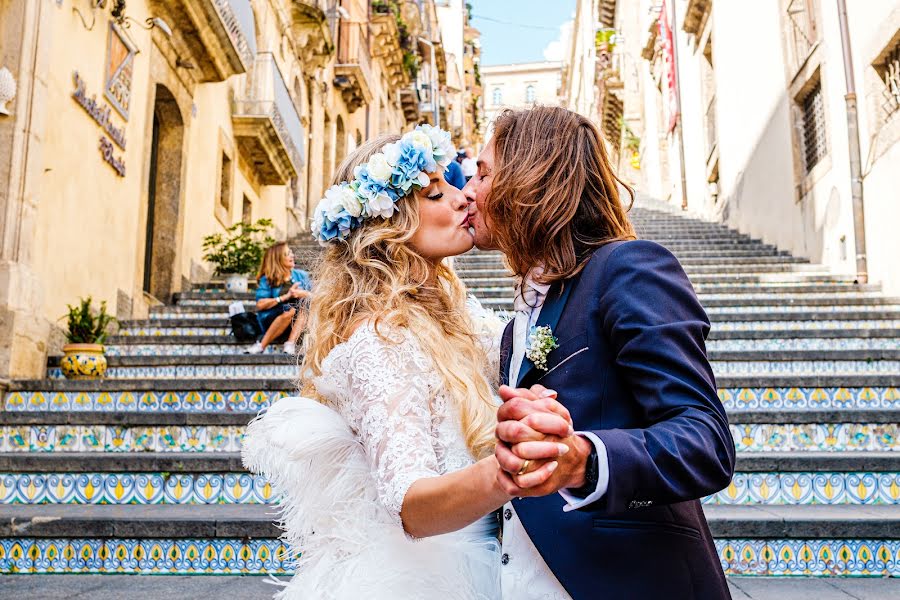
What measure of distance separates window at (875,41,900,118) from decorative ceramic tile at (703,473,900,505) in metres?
6.02

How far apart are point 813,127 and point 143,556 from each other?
11.7 meters

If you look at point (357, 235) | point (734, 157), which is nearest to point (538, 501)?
point (357, 235)

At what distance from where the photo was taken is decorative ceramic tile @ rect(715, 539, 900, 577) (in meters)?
3.74

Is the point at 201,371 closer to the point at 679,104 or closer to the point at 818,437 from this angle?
the point at 818,437

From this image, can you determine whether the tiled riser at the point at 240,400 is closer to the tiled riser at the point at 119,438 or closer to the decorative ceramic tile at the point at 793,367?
the tiled riser at the point at 119,438

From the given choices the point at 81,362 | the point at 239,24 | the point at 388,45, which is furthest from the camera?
the point at 388,45

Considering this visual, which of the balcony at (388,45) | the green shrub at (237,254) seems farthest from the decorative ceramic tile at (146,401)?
the balcony at (388,45)

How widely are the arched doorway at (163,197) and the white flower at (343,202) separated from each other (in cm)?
953

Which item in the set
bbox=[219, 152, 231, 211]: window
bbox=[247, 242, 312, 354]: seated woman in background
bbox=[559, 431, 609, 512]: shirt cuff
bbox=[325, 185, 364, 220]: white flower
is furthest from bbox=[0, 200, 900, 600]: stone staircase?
bbox=[219, 152, 231, 211]: window

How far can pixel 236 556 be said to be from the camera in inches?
154

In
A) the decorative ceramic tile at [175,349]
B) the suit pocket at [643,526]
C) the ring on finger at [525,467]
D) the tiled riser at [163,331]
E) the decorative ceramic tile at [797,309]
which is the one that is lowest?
the suit pocket at [643,526]

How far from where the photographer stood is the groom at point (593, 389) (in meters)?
1.20

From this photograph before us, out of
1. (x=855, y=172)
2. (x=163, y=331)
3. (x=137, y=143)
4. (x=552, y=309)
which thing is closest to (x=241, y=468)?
(x=552, y=309)

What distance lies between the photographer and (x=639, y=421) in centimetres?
141
